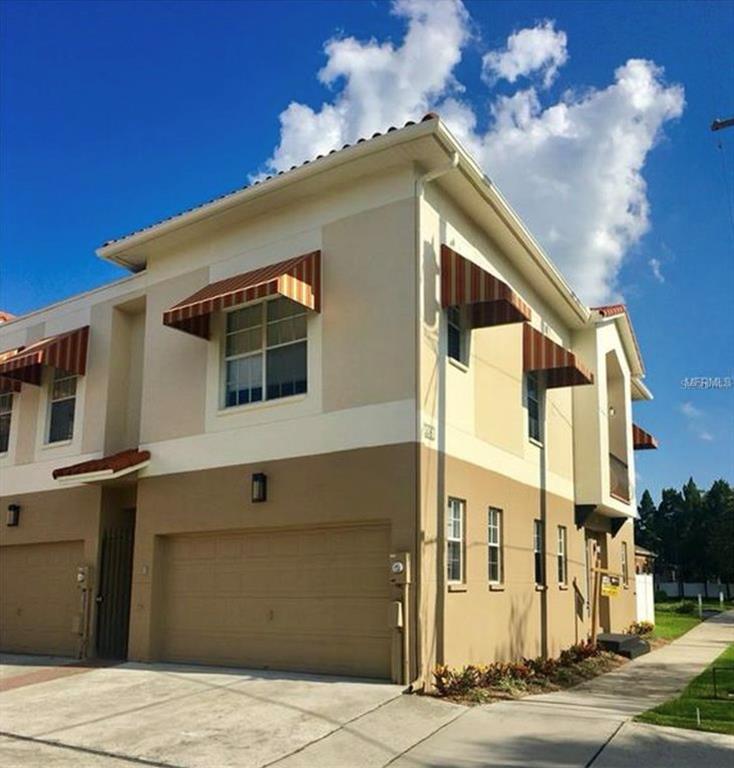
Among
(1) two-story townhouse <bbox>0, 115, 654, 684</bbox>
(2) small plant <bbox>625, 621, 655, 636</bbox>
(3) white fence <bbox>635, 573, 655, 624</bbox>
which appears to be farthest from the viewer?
(3) white fence <bbox>635, 573, 655, 624</bbox>

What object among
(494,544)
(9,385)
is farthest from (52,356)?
(494,544)

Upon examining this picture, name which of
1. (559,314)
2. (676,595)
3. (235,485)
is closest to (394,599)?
(235,485)

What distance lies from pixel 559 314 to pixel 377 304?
8.43 meters

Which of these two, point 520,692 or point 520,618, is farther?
point 520,618

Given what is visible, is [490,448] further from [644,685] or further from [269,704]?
[269,704]

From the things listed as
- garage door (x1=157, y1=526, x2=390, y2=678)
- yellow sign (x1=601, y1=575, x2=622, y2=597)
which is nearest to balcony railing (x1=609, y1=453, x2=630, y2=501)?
yellow sign (x1=601, y1=575, x2=622, y2=597)

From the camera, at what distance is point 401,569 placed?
11.0m

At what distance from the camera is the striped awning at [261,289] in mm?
12242

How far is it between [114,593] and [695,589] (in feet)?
210

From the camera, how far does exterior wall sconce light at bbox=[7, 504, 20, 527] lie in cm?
1731

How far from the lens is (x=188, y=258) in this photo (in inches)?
602

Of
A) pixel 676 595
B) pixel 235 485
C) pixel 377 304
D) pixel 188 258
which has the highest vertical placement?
pixel 188 258

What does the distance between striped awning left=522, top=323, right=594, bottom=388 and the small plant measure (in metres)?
10.0

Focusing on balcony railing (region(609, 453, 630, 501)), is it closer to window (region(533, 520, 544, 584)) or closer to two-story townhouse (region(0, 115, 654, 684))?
two-story townhouse (region(0, 115, 654, 684))
